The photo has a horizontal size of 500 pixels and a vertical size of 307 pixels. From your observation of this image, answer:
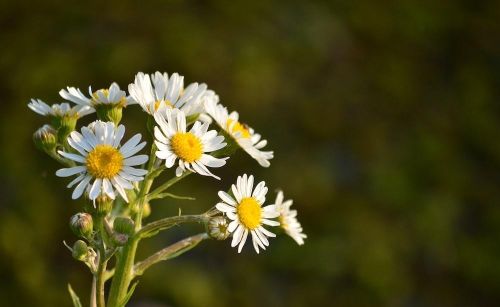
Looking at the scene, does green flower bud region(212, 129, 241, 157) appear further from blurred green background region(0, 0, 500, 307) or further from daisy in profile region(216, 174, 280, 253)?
blurred green background region(0, 0, 500, 307)

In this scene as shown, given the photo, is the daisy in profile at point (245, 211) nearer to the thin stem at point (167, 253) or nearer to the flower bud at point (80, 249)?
the thin stem at point (167, 253)

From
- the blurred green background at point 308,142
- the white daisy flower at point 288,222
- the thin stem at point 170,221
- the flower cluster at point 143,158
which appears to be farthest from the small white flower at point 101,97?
the blurred green background at point 308,142

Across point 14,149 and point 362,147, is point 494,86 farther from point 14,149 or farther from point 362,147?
point 14,149

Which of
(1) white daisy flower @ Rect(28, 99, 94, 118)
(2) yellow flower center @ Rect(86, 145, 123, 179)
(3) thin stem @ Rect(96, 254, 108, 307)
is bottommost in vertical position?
(3) thin stem @ Rect(96, 254, 108, 307)

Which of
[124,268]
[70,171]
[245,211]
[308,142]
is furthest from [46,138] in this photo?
[308,142]

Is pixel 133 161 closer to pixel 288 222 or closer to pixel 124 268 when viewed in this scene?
pixel 124 268

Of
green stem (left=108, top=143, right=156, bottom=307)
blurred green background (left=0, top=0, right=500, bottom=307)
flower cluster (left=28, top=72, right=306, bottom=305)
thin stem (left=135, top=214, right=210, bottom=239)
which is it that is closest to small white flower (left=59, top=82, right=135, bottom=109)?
flower cluster (left=28, top=72, right=306, bottom=305)
